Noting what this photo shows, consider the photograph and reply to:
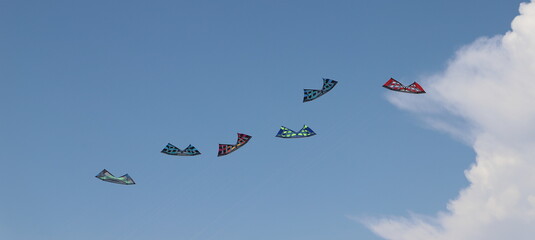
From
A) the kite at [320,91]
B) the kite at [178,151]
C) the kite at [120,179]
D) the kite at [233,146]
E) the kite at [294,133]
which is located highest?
the kite at [320,91]

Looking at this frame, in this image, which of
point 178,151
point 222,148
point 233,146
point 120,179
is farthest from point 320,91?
point 120,179

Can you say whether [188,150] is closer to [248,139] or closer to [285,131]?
[248,139]

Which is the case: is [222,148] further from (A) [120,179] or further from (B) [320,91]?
(B) [320,91]

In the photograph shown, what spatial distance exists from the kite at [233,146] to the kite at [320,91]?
8778 mm

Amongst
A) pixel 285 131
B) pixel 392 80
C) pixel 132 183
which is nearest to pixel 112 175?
pixel 132 183

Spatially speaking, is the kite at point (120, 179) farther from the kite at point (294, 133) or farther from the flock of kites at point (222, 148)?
the kite at point (294, 133)

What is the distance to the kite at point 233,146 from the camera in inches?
2837

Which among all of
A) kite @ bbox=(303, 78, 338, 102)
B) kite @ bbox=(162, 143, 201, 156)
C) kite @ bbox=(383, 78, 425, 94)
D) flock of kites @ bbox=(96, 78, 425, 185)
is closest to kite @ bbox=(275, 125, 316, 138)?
flock of kites @ bbox=(96, 78, 425, 185)

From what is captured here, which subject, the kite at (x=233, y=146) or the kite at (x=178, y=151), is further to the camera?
the kite at (x=233, y=146)

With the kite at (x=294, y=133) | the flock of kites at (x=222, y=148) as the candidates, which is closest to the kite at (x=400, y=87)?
the flock of kites at (x=222, y=148)

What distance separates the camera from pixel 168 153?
7169 cm

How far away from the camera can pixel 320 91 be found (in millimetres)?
72688

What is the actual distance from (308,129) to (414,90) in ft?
44.3

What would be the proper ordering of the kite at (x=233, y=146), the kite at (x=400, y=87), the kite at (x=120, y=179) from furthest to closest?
the kite at (x=233, y=146) < the kite at (x=120, y=179) < the kite at (x=400, y=87)
